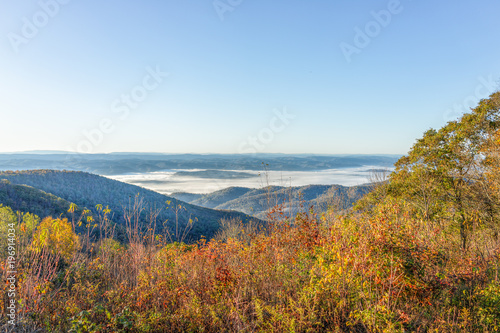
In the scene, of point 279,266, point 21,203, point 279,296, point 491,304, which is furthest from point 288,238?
→ point 21,203

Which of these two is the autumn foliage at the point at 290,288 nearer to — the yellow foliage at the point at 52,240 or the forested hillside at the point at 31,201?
the yellow foliage at the point at 52,240

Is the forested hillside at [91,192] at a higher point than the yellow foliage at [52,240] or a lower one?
lower

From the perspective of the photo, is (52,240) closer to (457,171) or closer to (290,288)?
(290,288)

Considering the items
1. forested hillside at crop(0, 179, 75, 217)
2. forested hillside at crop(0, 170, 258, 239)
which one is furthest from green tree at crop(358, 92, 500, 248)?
forested hillside at crop(0, 170, 258, 239)

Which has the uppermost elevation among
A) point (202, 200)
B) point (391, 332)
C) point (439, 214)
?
point (391, 332)

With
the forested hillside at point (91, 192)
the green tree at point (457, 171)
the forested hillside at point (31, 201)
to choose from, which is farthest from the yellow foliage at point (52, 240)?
the forested hillside at point (91, 192)

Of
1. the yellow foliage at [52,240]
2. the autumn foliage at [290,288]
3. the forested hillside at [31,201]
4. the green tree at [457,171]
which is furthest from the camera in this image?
the forested hillside at [31,201]

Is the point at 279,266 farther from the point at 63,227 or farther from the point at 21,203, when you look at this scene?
the point at 21,203

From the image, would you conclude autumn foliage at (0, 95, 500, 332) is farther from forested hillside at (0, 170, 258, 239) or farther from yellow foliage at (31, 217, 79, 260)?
forested hillside at (0, 170, 258, 239)

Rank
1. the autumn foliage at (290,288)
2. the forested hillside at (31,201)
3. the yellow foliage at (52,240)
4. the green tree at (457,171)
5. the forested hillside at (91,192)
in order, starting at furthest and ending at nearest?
1. the forested hillside at (91,192)
2. the forested hillside at (31,201)
3. the green tree at (457,171)
4. the yellow foliage at (52,240)
5. the autumn foliage at (290,288)

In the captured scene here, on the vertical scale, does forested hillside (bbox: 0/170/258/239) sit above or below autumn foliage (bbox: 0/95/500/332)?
below

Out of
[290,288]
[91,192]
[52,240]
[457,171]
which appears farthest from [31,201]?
[457,171]
